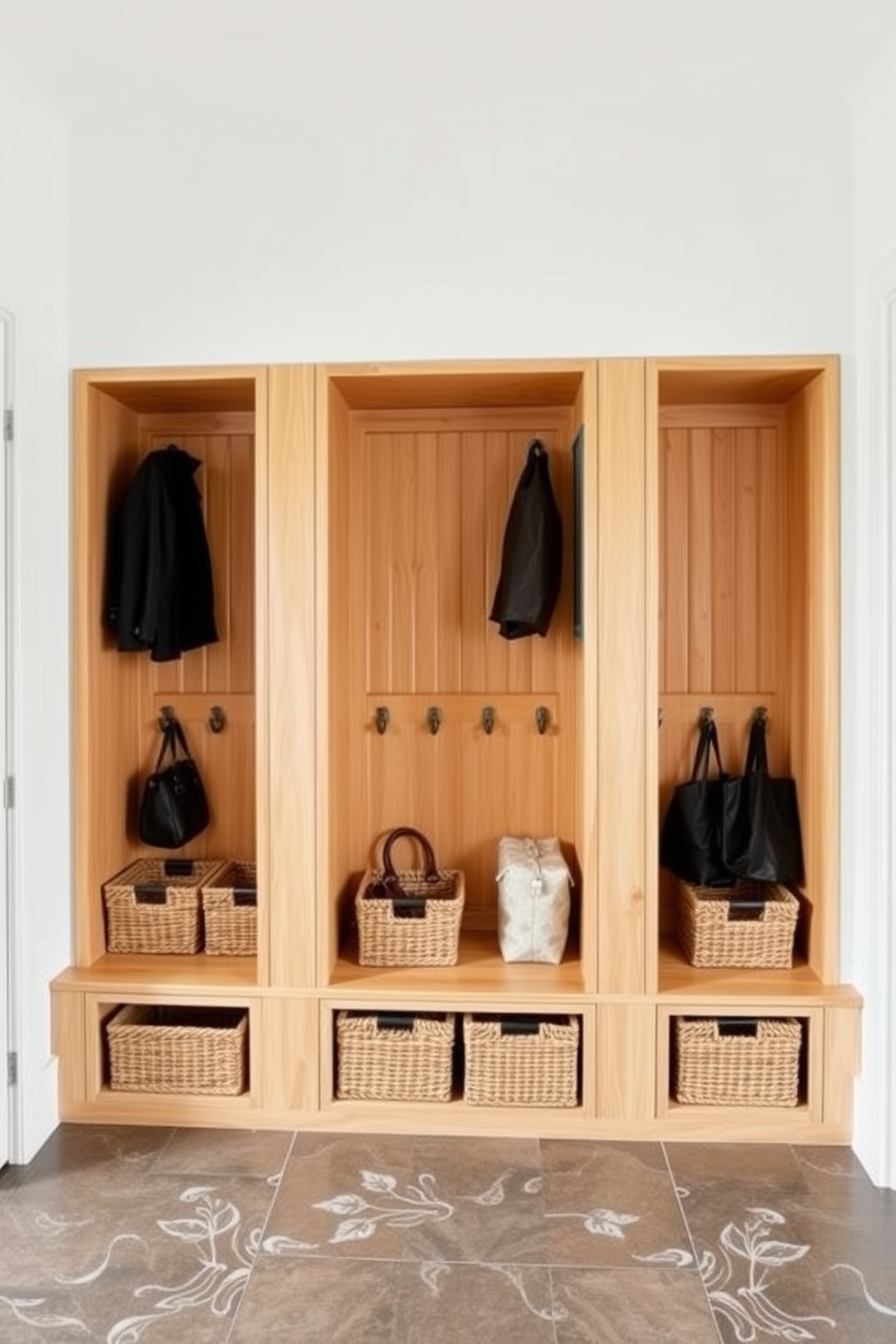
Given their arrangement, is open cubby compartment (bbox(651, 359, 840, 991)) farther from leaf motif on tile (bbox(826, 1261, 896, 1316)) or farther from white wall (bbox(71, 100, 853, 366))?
leaf motif on tile (bbox(826, 1261, 896, 1316))

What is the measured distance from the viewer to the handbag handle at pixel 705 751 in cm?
293

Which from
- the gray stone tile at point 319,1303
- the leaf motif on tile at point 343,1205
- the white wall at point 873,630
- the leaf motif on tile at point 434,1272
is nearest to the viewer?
the gray stone tile at point 319,1303

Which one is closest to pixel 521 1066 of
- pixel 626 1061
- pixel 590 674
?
pixel 626 1061

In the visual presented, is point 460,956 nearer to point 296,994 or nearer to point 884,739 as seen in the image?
point 296,994

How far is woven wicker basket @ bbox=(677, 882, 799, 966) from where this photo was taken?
2641 mm

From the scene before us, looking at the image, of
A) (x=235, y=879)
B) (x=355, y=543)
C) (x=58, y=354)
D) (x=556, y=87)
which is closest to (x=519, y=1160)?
(x=235, y=879)

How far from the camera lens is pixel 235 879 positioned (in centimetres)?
304

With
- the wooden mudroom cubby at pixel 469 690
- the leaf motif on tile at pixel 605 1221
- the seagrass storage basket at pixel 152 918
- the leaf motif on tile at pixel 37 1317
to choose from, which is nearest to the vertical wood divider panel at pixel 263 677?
the wooden mudroom cubby at pixel 469 690

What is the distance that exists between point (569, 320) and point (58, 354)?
141 centimetres

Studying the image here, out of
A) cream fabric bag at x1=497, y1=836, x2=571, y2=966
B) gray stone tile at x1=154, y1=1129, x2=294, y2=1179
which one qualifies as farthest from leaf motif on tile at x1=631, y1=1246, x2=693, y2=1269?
gray stone tile at x1=154, y1=1129, x2=294, y2=1179

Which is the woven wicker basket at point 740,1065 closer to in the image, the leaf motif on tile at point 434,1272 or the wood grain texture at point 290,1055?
the leaf motif on tile at point 434,1272

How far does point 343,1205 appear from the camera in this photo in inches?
86.4

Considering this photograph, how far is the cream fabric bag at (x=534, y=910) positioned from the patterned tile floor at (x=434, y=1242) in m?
0.50

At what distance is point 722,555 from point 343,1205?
212cm
